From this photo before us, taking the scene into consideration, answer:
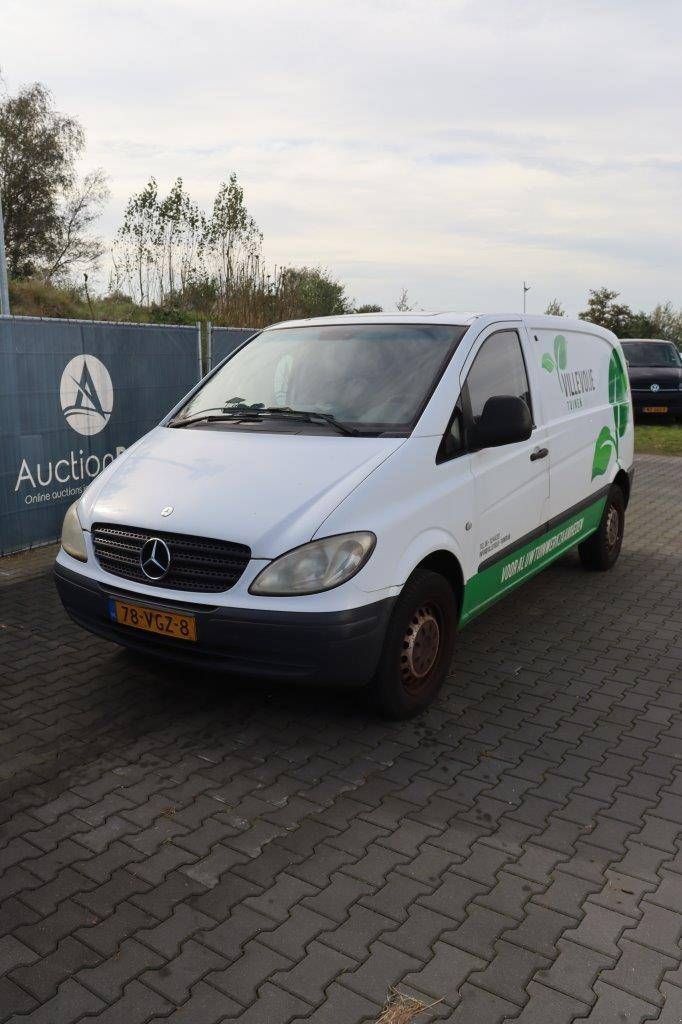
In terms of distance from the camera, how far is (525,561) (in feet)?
17.2

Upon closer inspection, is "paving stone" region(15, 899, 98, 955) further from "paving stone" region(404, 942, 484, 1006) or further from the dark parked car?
the dark parked car

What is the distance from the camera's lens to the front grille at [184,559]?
3.70m

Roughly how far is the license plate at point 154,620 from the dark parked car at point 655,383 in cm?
1636

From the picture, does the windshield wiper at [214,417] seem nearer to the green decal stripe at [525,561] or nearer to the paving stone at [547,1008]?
the green decal stripe at [525,561]

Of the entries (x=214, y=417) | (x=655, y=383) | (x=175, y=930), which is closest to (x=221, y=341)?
(x=214, y=417)

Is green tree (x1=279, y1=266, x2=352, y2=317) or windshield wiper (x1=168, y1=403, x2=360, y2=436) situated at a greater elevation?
green tree (x1=279, y1=266, x2=352, y2=317)

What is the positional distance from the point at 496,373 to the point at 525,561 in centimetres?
118

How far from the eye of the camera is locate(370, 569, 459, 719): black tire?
12.8 feet

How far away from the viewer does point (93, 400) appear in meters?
8.14

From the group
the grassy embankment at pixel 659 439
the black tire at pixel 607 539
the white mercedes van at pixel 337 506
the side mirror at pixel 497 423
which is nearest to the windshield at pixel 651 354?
the grassy embankment at pixel 659 439

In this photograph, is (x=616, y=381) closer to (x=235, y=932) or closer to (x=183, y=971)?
(x=235, y=932)

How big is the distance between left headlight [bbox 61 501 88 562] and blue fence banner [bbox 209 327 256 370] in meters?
5.81

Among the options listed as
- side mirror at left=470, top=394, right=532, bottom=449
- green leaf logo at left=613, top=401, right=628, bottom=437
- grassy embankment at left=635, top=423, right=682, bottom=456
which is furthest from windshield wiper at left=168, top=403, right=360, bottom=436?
grassy embankment at left=635, top=423, right=682, bottom=456

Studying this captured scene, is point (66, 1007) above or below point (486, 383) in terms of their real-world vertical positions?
below
